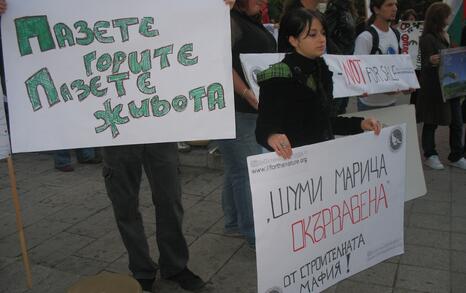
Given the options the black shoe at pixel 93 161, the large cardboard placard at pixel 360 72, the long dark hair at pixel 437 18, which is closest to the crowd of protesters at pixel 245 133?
the large cardboard placard at pixel 360 72

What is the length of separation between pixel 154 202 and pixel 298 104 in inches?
41.1

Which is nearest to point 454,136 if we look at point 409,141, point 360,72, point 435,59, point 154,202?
point 435,59

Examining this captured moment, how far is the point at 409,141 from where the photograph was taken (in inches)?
153

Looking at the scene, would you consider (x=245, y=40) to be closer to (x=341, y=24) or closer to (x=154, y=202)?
(x=154, y=202)

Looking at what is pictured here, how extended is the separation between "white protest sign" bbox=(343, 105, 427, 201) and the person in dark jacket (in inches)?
57.4

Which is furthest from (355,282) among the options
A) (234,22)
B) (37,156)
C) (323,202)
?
(37,156)

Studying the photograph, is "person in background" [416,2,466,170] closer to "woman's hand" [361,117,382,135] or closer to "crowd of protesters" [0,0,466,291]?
"crowd of protesters" [0,0,466,291]

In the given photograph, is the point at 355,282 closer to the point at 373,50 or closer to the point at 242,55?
the point at 242,55

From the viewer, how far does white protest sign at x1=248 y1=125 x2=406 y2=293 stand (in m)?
2.02

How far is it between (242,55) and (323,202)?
1.14m

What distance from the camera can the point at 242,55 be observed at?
9.53ft

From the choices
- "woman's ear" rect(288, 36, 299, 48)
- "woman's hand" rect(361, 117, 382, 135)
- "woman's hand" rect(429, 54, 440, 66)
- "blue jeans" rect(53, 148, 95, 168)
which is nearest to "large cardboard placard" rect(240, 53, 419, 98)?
"woman's ear" rect(288, 36, 299, 48)

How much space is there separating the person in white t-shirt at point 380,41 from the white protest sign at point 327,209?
167 cm

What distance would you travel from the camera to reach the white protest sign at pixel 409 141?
12.5ft
